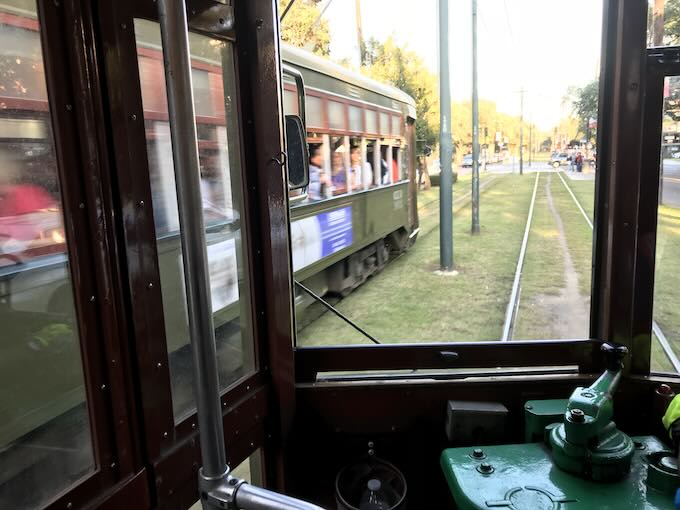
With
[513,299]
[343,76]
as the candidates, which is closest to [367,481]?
[513,299]

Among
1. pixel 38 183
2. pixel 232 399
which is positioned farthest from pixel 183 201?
pixel 232 399

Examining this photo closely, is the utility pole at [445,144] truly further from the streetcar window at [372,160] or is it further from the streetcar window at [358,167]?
the streetcar window at [358,167]

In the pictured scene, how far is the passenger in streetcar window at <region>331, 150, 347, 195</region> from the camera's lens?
590cm

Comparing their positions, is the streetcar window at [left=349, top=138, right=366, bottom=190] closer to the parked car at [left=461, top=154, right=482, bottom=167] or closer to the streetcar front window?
the streetcar front window

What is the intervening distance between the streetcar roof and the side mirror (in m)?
1.95

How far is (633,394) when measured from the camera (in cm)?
218

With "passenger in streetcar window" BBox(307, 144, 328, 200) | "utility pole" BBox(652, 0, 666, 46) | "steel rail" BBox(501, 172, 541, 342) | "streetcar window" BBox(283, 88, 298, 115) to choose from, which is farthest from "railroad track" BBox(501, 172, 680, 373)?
"streetcar window" BBox(283, 88, 298, 115)

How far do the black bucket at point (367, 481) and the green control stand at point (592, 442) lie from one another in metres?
0.63

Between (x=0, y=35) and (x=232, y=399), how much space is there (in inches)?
48.9

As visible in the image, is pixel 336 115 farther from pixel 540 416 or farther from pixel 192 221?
pixel 192 221

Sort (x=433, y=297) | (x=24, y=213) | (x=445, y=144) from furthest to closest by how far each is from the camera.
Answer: (x=445, y=144) → (x=433, y=297) → (x=24, y=213)

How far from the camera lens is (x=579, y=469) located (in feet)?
5.90

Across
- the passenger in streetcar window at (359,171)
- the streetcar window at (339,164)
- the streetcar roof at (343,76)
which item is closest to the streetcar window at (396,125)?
the streetcar roof at (343,76)

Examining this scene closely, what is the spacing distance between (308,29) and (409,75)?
111 inches
